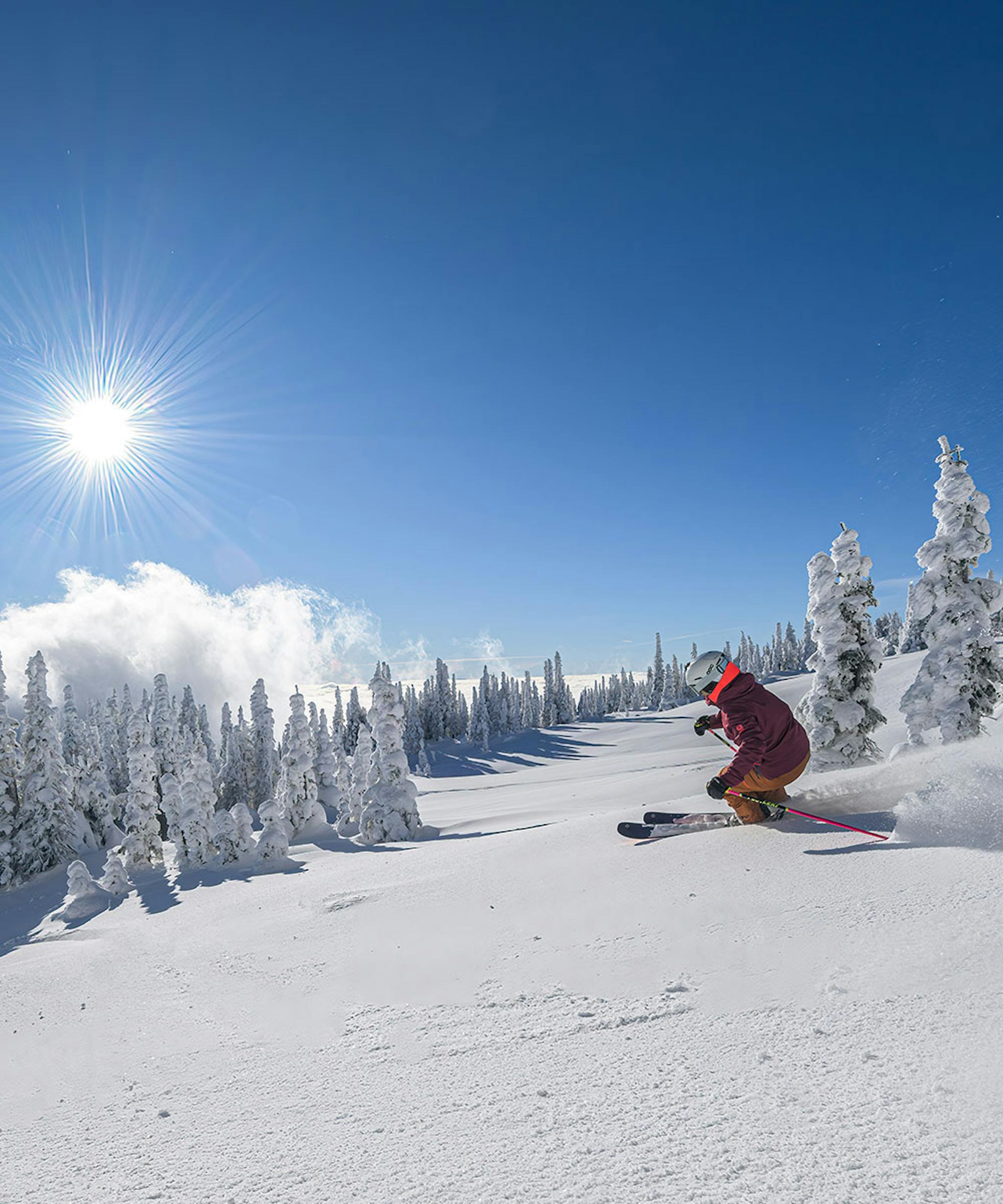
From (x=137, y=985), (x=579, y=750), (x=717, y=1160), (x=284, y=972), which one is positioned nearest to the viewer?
(x=717, y=1160)

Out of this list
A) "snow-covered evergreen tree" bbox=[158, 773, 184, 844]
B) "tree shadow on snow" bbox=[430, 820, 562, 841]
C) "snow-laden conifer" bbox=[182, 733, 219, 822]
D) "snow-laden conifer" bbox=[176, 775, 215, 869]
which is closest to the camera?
"tree shadow on snow" bbox=[430, 820, 562, 841]

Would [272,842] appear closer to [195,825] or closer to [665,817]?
[195,825]

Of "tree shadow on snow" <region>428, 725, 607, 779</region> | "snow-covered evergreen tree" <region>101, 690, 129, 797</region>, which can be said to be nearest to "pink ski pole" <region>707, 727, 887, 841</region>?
"snow-covered evergreen tree" <region>101, 690, 129, 797</region>

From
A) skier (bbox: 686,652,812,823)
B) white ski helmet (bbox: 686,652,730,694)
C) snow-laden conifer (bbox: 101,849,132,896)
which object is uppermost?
white ski helmet (bbox: 686,652,730,694)

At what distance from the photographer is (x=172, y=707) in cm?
6306

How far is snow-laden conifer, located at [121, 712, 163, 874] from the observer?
36844 mm

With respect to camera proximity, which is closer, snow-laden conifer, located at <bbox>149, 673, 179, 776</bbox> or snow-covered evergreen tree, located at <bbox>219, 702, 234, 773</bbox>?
snow-laden conifer, located at <bbox>149, 673, 179, 776</bbox>

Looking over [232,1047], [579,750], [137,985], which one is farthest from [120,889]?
[579,750]

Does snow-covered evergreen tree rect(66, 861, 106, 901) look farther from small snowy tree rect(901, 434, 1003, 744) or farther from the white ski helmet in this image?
small snowy tree rect(901, 434, 1003, 744)

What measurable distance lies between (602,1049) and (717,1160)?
0.98 meters

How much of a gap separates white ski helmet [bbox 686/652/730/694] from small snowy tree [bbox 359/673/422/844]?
19.4m

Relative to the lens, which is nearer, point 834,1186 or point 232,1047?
point 834,1186

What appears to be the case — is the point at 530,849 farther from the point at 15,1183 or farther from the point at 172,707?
the point at 172,707

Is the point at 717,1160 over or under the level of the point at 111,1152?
over
